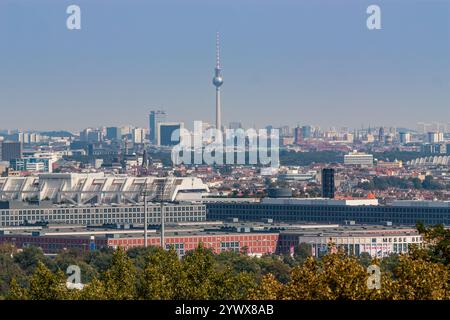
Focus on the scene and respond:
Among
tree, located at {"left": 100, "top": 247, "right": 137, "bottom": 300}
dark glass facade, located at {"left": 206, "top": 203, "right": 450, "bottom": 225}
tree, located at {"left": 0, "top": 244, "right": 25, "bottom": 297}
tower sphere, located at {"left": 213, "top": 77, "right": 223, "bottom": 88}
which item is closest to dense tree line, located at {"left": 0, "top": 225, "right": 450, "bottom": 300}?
tree, located at {"left": 100, "top": 247, "right": 137, "bottom": 300}

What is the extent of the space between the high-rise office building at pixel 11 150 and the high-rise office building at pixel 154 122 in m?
12.9

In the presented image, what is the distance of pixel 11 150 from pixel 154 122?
19.4 meters

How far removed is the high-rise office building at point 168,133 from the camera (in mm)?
120812

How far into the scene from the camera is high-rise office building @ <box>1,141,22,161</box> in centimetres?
11162

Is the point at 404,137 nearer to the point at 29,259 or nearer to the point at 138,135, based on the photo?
the point at 138,135

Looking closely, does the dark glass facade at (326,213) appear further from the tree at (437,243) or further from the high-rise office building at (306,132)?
the high-rise office building at (306,132)

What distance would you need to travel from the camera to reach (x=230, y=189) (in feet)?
263

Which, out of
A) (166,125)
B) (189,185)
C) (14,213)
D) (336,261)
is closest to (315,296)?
(336,261)

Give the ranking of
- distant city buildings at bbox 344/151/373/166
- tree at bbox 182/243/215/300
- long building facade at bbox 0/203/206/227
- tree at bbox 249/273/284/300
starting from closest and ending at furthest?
tree at bbox 249/273/284/300, tree at bbox 182/243/215/300, long building facade at bbox 0/203/206/227, distant city buildings at bbox 344/151/373/166

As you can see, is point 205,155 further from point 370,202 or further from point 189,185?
point 370,202

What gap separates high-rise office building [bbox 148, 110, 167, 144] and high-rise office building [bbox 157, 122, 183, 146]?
3.38 ft

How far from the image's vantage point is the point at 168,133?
A: 12169 centimetres

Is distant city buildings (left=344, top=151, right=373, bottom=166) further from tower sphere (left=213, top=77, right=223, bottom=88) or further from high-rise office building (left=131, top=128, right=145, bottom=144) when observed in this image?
high-rise office building (left=131, top=128, right=145, bottom=144)

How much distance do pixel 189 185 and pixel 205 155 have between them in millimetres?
40707
